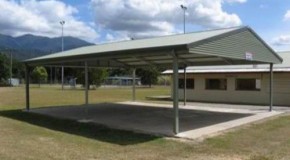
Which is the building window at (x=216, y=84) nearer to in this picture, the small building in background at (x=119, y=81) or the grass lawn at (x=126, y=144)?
the grass lawn at (x=126, y=144)

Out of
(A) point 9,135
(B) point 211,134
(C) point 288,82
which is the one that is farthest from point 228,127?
(C) point 288,82

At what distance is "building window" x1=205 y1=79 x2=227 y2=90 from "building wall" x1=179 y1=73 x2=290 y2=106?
0.81ft

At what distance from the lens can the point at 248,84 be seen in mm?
28641

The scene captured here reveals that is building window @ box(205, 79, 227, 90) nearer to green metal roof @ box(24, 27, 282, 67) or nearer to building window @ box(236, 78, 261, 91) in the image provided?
building window @ box(236, 78, 261, 91)

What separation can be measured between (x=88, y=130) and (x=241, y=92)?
16.8m

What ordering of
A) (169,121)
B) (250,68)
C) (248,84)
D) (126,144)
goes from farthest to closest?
(248,84) < (250,68) < (169,121) < (126,144)

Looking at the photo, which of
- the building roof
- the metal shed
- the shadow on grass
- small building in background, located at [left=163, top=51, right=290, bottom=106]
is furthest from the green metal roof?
small building in background, located at [left=163, top=51, right=290, bottom=106]

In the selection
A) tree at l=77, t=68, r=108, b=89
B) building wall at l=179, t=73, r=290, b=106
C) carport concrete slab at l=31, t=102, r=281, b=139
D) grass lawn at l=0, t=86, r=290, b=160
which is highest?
tree at l=77, t=68, r=108, b=89

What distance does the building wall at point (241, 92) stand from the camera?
26734 millimetres

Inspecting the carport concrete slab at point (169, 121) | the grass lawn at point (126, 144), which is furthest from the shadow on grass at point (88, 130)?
the carport concrete slab at point (169, 121)

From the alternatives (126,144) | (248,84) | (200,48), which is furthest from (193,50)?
(248,84)

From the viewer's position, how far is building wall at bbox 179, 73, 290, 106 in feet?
87.7

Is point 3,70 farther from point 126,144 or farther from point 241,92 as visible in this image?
point 126,144

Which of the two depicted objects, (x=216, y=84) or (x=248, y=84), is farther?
(x=216, y=84)
